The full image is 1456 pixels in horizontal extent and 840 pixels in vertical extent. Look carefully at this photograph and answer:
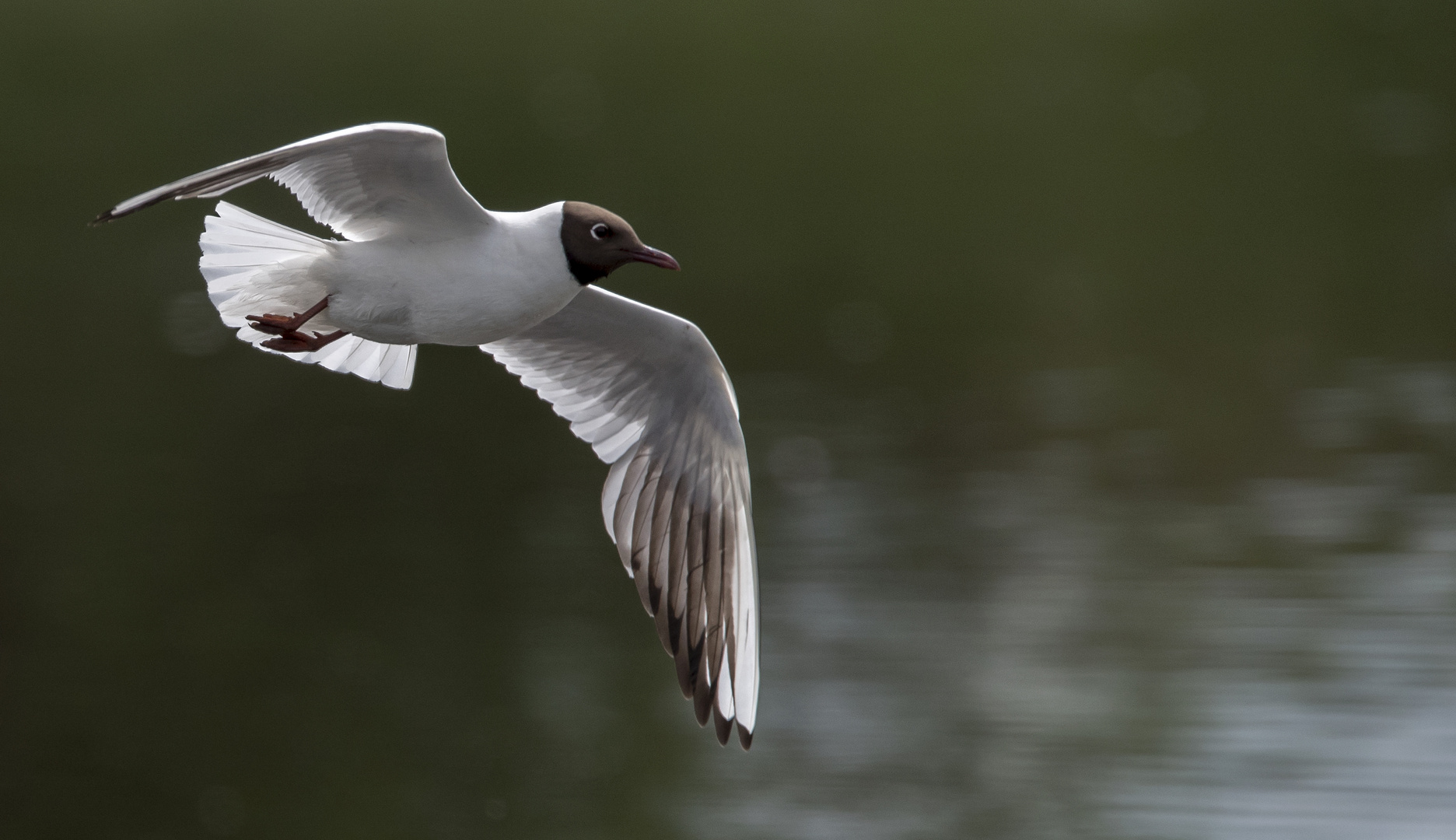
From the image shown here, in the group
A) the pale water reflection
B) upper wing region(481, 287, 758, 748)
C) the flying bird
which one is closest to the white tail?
the flying bird

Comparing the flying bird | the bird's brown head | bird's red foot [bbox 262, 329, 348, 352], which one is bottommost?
bird's red foot [bbox 262, 329, 348, 352]

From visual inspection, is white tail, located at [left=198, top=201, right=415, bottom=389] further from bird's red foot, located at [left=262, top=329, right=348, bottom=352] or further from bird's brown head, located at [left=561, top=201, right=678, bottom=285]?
bird's brown head, located at [left=561, top=201, right=678, bottom=285]

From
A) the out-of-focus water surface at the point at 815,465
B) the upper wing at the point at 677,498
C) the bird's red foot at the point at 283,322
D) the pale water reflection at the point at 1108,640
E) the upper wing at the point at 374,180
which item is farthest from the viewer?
the out-of-focus water surface at the point at 815,465

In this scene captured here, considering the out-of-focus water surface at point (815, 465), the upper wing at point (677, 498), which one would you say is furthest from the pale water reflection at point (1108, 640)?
the upper wing at point (677, 498)

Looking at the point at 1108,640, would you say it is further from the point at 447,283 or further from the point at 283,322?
the point at 283,322

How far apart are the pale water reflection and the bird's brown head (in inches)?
102

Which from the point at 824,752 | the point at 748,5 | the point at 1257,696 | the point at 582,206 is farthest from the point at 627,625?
the point at 748,5

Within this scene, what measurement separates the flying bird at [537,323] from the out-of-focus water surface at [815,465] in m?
1.60

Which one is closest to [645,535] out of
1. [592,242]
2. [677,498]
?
[677,498]

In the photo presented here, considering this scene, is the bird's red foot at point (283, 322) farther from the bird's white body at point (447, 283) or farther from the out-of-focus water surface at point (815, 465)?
the out-of-focus water surface at point (815, 465)

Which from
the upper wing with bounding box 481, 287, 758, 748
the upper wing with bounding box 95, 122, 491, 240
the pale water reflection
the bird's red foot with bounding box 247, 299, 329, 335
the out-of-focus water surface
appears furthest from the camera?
the out-of-focus water surface

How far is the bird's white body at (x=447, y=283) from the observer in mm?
3432

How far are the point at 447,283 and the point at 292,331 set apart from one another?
1.00 feet

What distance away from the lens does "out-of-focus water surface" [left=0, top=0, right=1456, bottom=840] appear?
5949 millimetres
